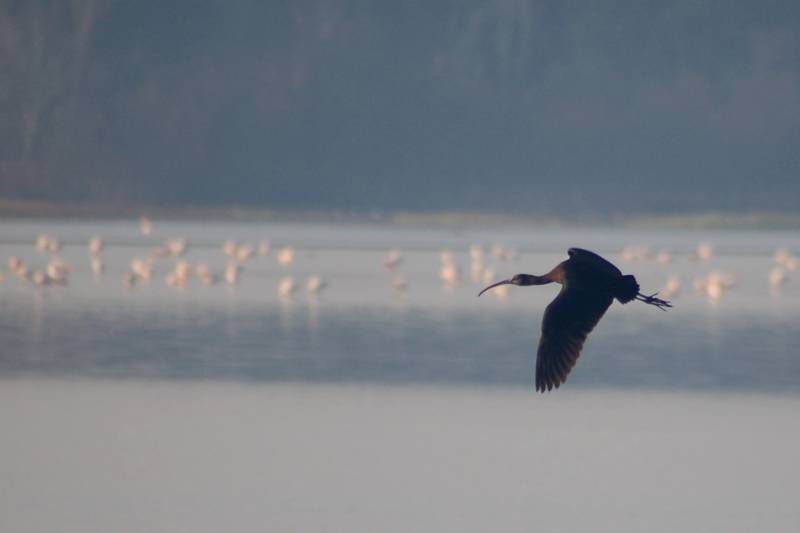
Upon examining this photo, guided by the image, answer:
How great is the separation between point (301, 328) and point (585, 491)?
13.6 metres

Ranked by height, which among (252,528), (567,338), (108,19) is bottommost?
(252,528)

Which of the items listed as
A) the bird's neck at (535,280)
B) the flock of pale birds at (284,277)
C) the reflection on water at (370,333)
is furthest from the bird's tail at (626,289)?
the flock of pale birds at (284,277)

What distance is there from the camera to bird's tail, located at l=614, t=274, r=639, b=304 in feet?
34.9

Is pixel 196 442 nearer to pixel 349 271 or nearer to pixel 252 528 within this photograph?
pixel 252 528

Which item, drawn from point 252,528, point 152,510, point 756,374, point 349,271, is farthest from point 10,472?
point 349,271

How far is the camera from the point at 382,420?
18000mm

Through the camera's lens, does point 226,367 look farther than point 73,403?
Yes

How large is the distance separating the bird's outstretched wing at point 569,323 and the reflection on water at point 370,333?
32.7 feet

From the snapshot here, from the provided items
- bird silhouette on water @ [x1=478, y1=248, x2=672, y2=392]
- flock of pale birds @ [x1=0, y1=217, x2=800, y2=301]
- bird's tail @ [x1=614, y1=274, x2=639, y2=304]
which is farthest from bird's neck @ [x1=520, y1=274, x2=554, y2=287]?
flock of pale birds @ [x1=0, y1=217, x2=800, y2=301]

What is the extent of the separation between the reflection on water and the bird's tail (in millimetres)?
10327

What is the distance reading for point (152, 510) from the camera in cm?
1391

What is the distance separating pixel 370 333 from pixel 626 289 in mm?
16462

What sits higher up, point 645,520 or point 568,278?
point 568,278

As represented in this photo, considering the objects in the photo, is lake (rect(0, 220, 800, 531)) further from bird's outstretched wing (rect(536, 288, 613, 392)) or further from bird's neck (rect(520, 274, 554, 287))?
bird's outstretched wing (rect(536, 288, 613, 392))
